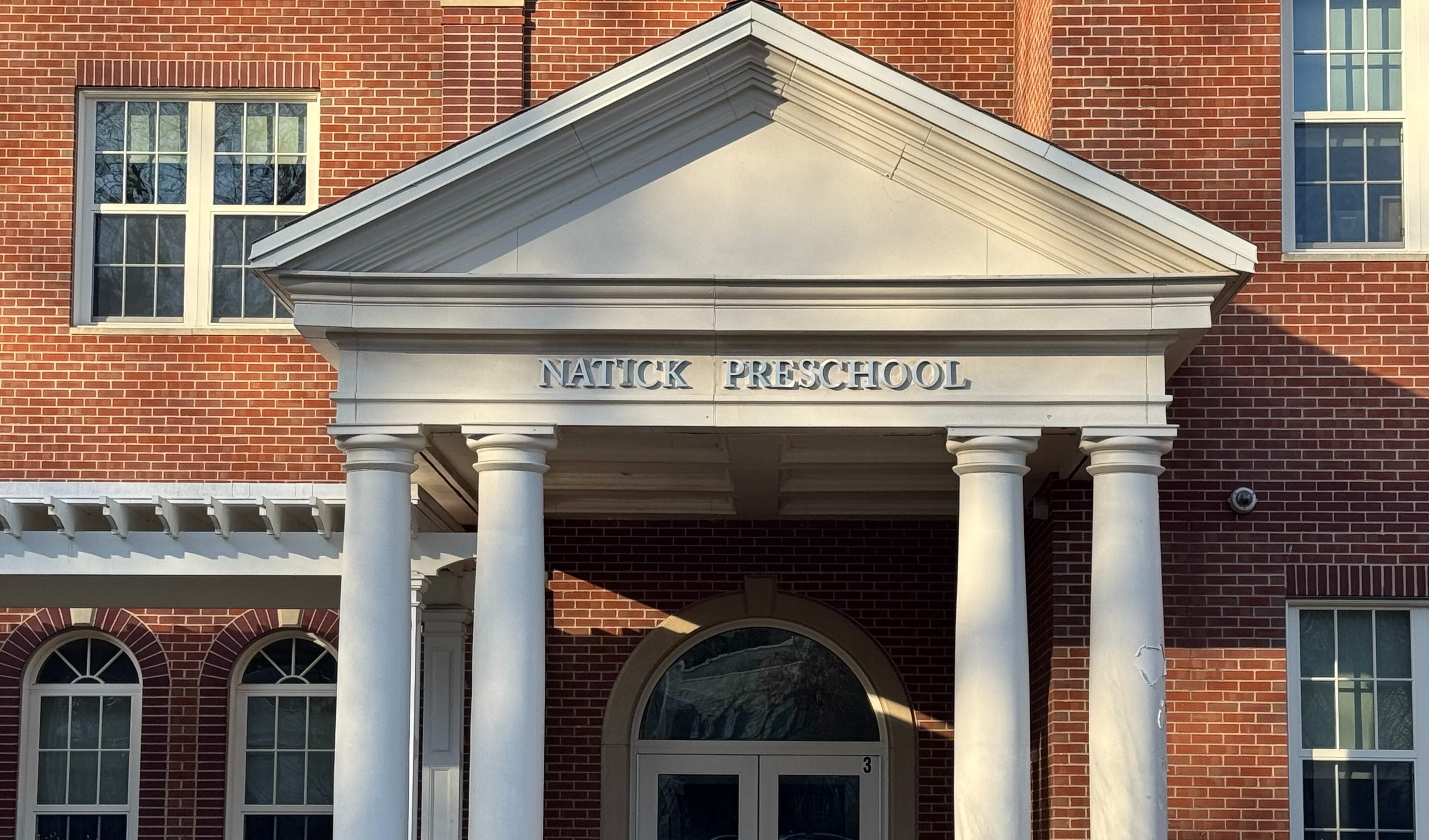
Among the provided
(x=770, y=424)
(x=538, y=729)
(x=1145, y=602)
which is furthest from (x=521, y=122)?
(x=1145, y=602)

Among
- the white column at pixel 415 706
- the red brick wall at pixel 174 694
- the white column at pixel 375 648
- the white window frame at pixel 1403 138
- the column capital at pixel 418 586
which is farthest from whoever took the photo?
the red brick wall at pixel 174 694

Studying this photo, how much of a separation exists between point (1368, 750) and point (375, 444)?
A: 7330mm

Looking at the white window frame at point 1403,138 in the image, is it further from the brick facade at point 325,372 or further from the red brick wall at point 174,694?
the red brick wall at point 174,694

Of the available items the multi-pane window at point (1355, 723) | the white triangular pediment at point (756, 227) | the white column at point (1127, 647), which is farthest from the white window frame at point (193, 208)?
the multi-pane window at point (1355, 723)

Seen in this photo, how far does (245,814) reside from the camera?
15664 mm

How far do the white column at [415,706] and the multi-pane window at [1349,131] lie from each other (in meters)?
6.86

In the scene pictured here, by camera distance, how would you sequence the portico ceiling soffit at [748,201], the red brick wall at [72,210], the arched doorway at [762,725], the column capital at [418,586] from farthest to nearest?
the arched doorway at [762,725] → the red brick wall at [72,210] → the column capital at [418,586] → the portico ceiling soffit at [748,201]

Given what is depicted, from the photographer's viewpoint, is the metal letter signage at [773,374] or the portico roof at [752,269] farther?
the metal letter signage at [773,374]

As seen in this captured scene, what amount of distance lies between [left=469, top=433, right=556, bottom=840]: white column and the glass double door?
4480 millimetres

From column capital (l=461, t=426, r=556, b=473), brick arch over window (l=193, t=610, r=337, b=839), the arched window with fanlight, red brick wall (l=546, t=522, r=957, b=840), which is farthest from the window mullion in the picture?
column capital (l=461, t=426, r=556, b=473)

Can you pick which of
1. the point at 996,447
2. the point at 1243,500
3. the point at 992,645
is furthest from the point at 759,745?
the point at 996,447

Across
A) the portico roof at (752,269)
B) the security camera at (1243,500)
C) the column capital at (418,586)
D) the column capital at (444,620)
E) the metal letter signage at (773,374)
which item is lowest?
the column capital at (444,620)

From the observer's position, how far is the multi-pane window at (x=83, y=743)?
1559 centimetres

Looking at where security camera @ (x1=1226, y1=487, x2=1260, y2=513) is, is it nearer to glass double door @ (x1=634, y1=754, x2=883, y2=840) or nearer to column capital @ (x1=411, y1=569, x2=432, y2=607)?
glass double door @ (x1=634, y1=754, x2=883, y2=840)
